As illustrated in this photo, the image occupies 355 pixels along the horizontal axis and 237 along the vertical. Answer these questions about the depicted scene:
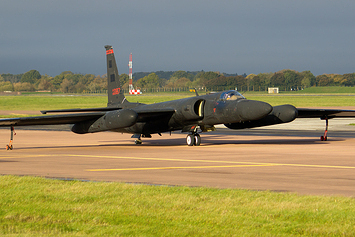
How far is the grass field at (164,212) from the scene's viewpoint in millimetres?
7488

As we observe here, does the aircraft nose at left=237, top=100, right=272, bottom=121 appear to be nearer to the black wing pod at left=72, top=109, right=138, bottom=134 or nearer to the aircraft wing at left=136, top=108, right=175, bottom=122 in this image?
the aircraft wing at left=136, top=108, right=175, bottom=122

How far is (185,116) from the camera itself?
78.6 ft

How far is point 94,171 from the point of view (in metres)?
14.8

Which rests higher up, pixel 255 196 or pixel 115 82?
pixel 115 82

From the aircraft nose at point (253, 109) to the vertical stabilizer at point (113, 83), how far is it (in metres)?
8.06

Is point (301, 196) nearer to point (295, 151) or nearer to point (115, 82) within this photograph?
point (295, 151)

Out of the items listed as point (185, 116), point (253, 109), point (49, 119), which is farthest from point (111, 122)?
point (253, 109)

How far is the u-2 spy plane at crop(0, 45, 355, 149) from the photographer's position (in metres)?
21.9

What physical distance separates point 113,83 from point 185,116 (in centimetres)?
625

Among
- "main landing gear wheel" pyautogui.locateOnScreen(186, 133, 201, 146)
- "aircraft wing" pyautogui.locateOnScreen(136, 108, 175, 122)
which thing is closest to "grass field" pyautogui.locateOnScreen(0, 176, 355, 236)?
"aircraft wing" pyautogui.locateOnScreen(136, 108, 175, 122)

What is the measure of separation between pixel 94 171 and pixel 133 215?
6.50m

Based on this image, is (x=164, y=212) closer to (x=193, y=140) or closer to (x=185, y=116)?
(x=185, y=116)

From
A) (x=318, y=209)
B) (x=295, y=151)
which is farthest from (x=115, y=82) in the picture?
(x=318, y=209)

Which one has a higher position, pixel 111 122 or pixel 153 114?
pixel 153 114
